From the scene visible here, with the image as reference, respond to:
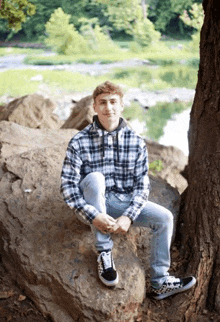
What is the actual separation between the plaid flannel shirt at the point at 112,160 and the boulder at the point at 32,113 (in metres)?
3.19

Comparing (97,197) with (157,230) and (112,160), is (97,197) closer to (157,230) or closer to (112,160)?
(112,160)

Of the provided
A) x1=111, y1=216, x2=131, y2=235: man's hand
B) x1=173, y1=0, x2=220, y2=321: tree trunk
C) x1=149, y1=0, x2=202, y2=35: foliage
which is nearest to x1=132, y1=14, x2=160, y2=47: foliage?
x1=149, y1=0, x2=202, y2=35: foliage

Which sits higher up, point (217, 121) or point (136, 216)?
point (217, 121)

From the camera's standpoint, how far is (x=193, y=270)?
2.73 m

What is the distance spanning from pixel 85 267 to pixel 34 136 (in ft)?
7.27

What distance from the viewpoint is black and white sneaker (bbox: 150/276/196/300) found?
2.61m

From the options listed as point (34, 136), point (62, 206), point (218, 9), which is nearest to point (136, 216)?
point (62, 206)

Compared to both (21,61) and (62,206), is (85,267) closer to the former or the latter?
(62,206)

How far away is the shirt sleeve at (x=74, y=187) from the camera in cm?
245

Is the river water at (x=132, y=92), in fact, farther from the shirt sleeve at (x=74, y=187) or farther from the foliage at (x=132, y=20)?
the shirt sleeve at (x=74, y=187)

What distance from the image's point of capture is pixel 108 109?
8.47ft

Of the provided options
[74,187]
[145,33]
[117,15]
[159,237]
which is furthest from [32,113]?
[145,33]

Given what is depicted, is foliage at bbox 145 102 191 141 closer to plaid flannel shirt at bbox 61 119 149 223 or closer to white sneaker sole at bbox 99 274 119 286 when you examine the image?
plaid flannel shirt at bbox 61 119 149 223

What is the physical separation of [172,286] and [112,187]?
749mm
